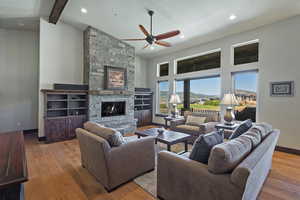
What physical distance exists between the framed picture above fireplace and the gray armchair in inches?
125

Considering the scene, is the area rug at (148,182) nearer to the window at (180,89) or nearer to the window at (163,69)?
the window at (180,89)

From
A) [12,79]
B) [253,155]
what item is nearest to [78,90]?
[12,79]

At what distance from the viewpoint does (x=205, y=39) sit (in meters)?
5.02

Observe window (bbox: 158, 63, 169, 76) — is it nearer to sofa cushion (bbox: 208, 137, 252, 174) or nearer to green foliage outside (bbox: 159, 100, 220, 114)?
green foliage outside (bbox: 159, 100, 220, 114)

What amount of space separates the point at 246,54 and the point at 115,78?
445 centimetres

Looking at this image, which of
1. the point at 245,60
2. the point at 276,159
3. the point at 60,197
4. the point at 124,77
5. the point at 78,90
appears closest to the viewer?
the point at 60,197

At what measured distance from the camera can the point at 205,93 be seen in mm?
5590

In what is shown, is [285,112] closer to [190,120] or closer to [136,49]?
[190,120]

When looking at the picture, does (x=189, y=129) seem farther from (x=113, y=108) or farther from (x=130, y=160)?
(x=113, y=108)

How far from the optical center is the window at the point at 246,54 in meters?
4.27

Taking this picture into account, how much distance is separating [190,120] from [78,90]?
381 centimetres

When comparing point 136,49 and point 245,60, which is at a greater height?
point 136,49

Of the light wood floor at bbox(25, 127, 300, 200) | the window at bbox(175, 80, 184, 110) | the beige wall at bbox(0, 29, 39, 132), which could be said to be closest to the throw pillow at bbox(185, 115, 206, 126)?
the window at bbox(175, 80, 184, 110)

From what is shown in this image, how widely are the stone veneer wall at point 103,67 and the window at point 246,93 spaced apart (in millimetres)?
3803
